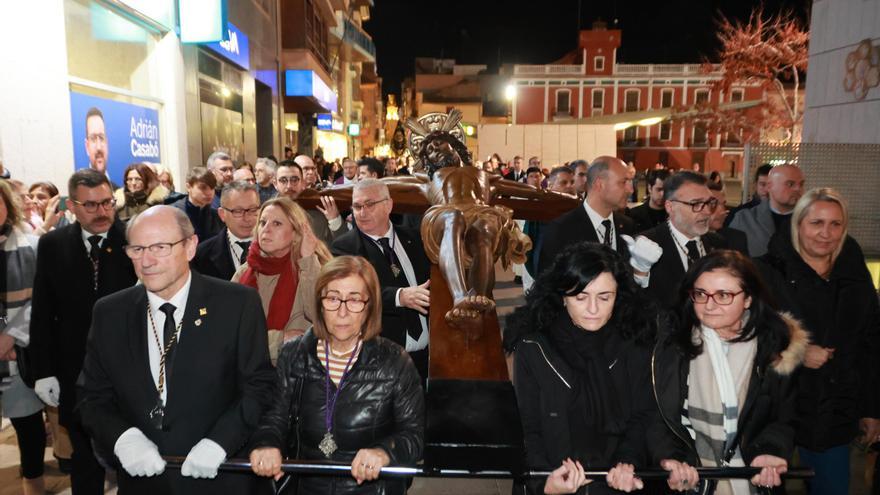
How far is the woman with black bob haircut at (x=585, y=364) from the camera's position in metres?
2.11

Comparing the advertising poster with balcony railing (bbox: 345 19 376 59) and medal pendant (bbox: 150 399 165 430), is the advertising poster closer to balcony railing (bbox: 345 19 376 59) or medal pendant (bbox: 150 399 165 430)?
medal pendant (bbox: 150 399 165 430)

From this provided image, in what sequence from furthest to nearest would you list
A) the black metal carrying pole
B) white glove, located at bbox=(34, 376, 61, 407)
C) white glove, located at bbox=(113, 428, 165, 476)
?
white glove, located at bbox=(34, 376, 61, 407)
white glove, located at bbox=(113, 428, 165, 476)
the black metal carrying pole

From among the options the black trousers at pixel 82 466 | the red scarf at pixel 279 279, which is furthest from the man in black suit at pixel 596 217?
the black trousers at pixel 82 466

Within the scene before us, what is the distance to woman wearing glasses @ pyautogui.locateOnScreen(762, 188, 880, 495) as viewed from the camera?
2.83m

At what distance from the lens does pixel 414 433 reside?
2.13 metres

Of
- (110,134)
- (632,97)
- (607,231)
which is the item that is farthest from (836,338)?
(632,97)

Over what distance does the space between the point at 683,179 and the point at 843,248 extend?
0.82 metres

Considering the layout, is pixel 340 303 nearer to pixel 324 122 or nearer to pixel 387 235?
pixel 387 235

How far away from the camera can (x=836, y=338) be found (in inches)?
113

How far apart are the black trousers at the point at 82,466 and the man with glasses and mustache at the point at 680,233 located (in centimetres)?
304

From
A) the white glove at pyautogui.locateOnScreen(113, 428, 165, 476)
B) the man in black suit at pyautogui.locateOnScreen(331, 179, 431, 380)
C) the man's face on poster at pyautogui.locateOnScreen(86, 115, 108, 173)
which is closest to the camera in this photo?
the white glove at pyautogui.locateOnScreen(113, 428, 165, 476)

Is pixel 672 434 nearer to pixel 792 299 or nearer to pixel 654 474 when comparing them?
pixel 654 474

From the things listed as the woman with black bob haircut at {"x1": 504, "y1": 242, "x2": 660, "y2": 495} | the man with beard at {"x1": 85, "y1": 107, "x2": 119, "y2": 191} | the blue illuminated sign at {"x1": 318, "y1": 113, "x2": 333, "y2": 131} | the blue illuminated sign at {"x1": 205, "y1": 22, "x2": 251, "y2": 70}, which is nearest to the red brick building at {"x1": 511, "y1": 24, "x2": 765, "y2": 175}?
the blue illuminated sign at {"x1": 318, "y1": 113, "x2": 333, "y2": 131}

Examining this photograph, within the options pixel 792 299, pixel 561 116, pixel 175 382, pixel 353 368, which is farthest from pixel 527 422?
pixel 561 116
